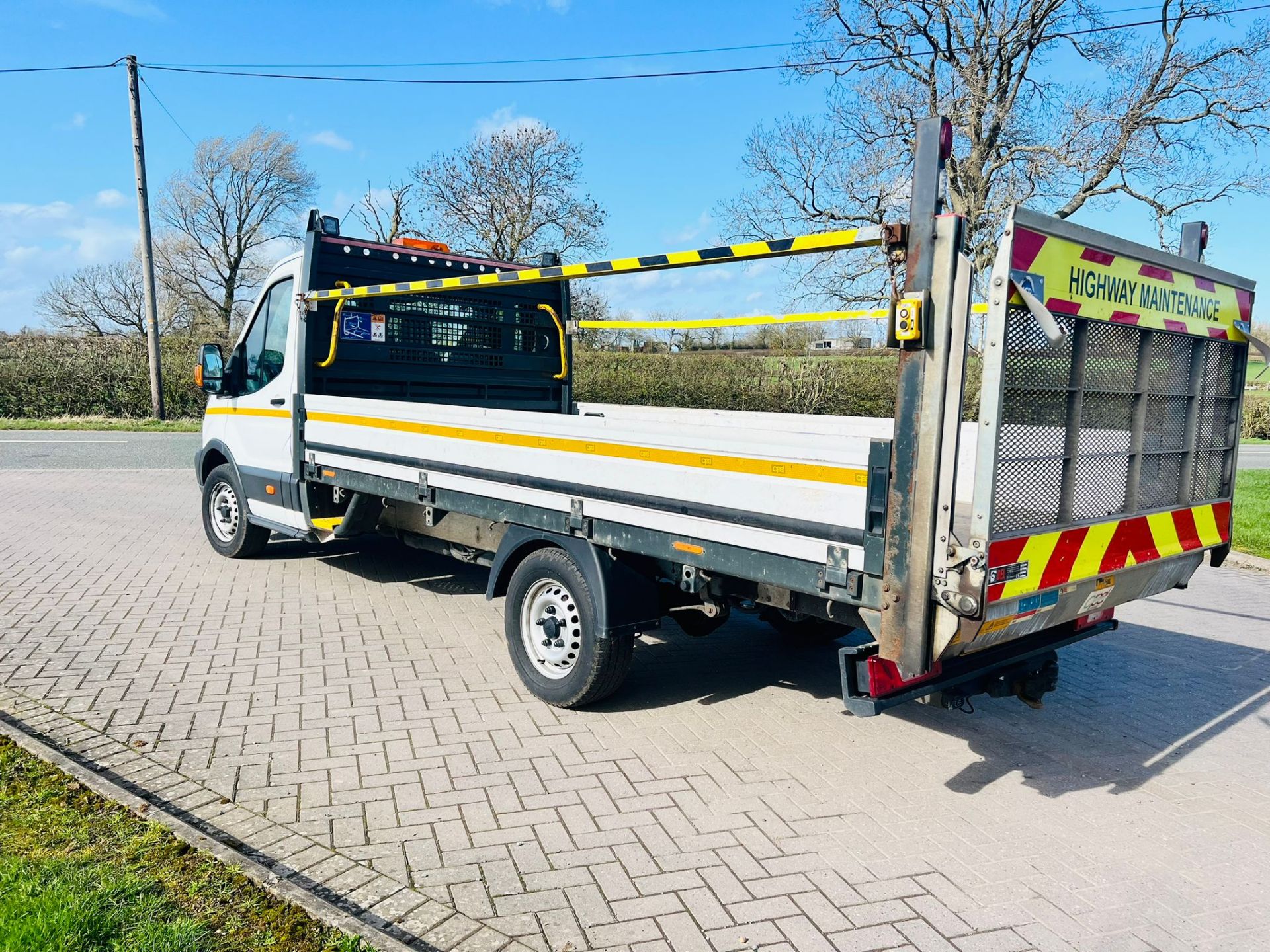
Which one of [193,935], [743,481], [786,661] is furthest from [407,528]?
[193,935]

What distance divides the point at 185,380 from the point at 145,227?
3869mm

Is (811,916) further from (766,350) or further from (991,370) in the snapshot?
(766,350)

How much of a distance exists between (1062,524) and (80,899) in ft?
11.4

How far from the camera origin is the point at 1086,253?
3365mm

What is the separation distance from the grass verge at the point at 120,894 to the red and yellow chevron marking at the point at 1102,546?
2407 millimetres


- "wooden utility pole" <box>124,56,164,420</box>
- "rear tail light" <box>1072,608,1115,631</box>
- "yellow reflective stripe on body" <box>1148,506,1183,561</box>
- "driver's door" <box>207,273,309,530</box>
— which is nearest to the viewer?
"yellow reflective stripe on body" <box>1148,506,1183,561</box>

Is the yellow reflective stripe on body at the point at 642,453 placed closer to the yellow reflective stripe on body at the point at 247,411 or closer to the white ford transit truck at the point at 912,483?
the white ford transit truck at the point at 912,483

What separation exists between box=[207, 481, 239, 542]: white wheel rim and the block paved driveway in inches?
51.9

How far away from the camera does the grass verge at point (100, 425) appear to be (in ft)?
67.7

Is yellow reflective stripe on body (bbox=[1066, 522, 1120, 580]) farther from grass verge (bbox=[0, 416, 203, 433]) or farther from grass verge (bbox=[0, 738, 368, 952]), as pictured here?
grass verge (bbox=[0, 416, 203, 433])

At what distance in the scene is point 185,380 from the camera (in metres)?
23.0

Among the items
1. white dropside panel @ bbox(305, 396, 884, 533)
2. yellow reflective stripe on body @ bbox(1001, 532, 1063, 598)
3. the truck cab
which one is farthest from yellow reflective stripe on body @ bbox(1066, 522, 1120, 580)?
the truck cab

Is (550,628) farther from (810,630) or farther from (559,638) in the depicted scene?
(810,630)

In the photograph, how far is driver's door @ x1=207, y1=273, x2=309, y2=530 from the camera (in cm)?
662
